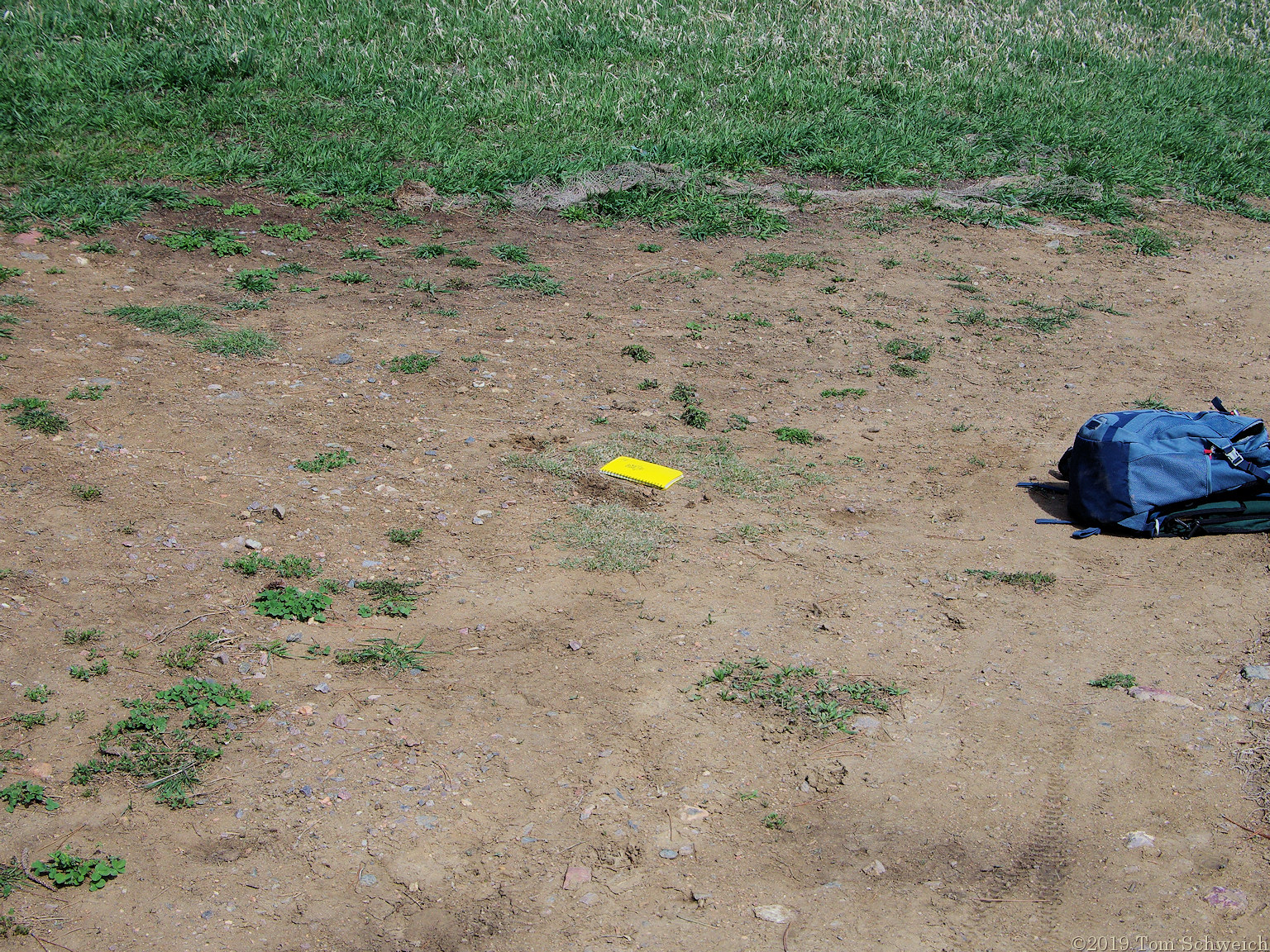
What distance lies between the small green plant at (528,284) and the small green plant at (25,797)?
15.9 feet

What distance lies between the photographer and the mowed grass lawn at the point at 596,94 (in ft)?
27.7

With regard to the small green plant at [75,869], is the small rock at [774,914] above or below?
below

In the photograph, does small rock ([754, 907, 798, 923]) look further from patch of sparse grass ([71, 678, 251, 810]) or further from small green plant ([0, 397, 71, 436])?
small green plant ([0, 397, 71, 436])

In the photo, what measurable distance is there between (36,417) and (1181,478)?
5.67 m

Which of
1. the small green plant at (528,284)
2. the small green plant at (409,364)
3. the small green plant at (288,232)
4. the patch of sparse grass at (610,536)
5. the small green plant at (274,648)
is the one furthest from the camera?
the small green plant at (288,232)

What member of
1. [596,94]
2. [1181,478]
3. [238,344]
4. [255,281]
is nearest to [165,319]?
[238,344]

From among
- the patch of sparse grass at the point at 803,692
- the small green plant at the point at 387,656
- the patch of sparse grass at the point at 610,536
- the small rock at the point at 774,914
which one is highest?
the patch of sparse grass at the point at 610,536

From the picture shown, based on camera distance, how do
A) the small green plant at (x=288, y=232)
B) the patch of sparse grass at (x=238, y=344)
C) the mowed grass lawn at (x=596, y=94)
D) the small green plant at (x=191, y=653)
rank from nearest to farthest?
the small green plant at (x=191, y=653)
the patch of sparse grass at (x=238, y=344)
the small green plant at (x=288, y=232)
the mowed grass lawn at (x=596, y=94)

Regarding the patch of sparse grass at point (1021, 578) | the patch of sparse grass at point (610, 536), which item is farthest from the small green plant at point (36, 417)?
the patch of sparse grass at point (1021, 578)

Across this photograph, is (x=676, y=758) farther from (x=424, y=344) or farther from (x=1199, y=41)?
(x=1199, y=41)

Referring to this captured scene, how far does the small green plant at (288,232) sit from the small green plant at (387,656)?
4.63 metres

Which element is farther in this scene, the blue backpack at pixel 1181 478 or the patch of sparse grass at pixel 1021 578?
the blue backpack at pixel 1181 478

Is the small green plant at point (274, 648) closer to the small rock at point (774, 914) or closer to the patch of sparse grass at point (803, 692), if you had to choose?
the patch of sparse grass at point (803, 692)

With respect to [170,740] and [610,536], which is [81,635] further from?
[610,536]
